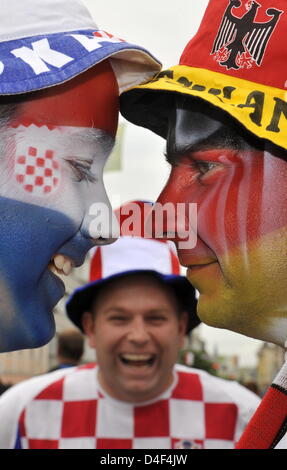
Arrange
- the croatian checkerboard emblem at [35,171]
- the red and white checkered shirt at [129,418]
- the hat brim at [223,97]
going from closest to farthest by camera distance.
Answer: the hat brim at [223,97], the croatian checkerboard emblem at [35,171], the red and white checkered shirt at [129,418]

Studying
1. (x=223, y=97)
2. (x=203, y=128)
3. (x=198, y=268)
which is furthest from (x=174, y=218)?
(x=223, y=97)

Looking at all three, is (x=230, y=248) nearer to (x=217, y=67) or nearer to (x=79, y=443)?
(x=217, y=67)

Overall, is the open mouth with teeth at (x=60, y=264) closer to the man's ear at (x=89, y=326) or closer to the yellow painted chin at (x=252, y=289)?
the yellow painted chin at (x=252, y=289)

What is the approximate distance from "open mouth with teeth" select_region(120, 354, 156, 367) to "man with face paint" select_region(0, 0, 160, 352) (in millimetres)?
1386

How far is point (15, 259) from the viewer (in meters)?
2.27

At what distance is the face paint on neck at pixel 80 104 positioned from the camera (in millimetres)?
2318

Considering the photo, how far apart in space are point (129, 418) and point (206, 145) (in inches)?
72.6

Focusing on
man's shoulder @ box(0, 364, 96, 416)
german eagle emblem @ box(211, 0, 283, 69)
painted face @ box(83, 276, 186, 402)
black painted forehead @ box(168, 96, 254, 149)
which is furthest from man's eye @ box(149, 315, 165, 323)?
german eagle emblem @ box(211, 0, 283, 69)

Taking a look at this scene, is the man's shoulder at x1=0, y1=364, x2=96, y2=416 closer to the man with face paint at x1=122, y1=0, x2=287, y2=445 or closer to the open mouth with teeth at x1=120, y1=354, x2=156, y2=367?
the open mouth with teeth at x1=120, y1=354, x2=156, y2=367

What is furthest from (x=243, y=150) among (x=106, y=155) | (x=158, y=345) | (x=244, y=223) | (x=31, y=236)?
(x=158, y=345)

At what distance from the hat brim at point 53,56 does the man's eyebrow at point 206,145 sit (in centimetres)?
34

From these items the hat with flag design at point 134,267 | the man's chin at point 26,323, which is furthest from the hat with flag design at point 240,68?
the hat with flag design at point 134,267

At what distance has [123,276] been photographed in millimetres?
3885

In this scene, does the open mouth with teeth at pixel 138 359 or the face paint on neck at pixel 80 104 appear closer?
the face paint on neck at pixel 80 104
